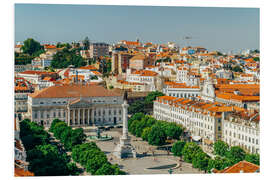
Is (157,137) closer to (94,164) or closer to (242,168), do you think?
(94,164)

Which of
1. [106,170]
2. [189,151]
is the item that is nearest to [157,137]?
[189,151]

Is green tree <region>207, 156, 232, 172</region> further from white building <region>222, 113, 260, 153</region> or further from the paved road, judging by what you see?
white building <region>222, 113, 260, 153</region>

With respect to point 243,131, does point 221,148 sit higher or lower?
lower

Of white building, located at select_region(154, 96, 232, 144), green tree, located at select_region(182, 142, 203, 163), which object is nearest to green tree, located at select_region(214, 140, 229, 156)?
green tree, located at select_region(182, 142, 203, 163)

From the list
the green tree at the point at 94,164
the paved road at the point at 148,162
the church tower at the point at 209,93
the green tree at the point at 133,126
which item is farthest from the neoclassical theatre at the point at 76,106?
the green tree at the point at 94,164

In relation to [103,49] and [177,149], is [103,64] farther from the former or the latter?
[177,149]

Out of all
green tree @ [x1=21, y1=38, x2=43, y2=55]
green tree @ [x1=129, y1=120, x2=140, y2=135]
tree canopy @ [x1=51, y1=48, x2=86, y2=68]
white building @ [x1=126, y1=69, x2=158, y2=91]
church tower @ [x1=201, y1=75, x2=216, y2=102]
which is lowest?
green tree @ [x1=129, y1=120, x2=140, y2=135]
